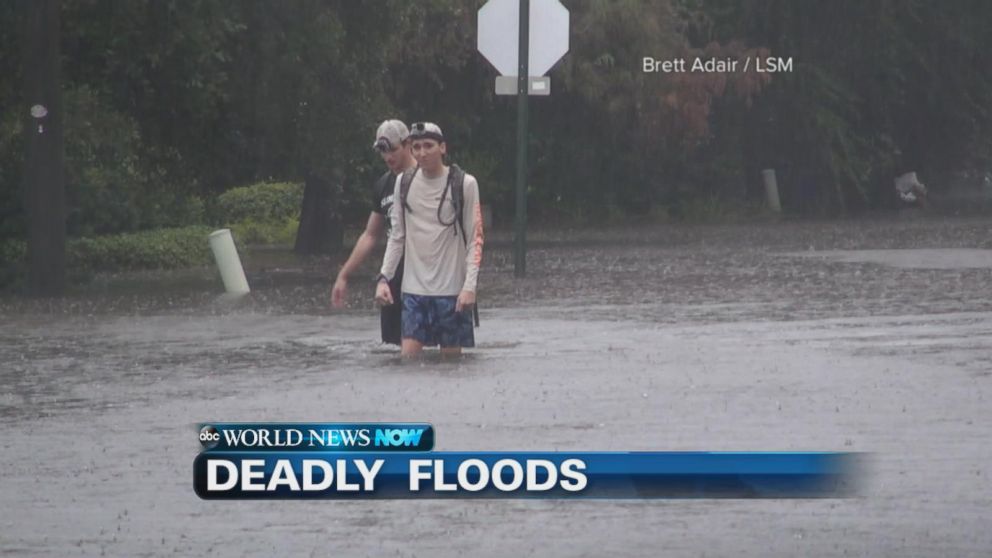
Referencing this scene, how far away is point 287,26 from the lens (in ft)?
80.9

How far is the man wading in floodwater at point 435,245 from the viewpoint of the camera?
1380 centimetres

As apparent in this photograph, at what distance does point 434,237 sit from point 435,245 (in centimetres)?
6

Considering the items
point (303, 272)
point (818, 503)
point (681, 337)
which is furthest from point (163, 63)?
point (818, 503)

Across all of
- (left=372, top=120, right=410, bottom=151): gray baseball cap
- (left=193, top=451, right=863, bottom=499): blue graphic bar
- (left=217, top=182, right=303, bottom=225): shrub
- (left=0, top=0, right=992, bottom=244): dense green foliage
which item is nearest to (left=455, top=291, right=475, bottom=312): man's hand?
(left=372, top=120, right=410, bottom=151): gray baseball cap

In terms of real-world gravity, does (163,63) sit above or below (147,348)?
above

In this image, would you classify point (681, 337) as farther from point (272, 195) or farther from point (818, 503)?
point (272, 195)

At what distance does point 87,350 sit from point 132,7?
725 centimetres

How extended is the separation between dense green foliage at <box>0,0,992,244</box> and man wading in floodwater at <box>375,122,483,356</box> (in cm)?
931

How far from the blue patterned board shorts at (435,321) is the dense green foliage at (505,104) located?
9.43m

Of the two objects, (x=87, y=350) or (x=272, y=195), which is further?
(x=272, y=195)

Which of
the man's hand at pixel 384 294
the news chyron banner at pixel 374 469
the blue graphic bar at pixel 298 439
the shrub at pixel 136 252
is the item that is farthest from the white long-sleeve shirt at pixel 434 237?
the shrub at pixel 136 252

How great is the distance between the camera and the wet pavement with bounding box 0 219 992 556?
848cm

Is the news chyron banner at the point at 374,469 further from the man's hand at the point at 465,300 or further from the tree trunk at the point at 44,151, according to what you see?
the tree trunk at the point at 44,151

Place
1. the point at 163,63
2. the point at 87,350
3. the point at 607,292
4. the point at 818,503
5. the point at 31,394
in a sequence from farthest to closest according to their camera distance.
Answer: the point at 163,63 < the point at 607,292 < the point at 87,350 < the point at 31,394 < the point at 818,503
